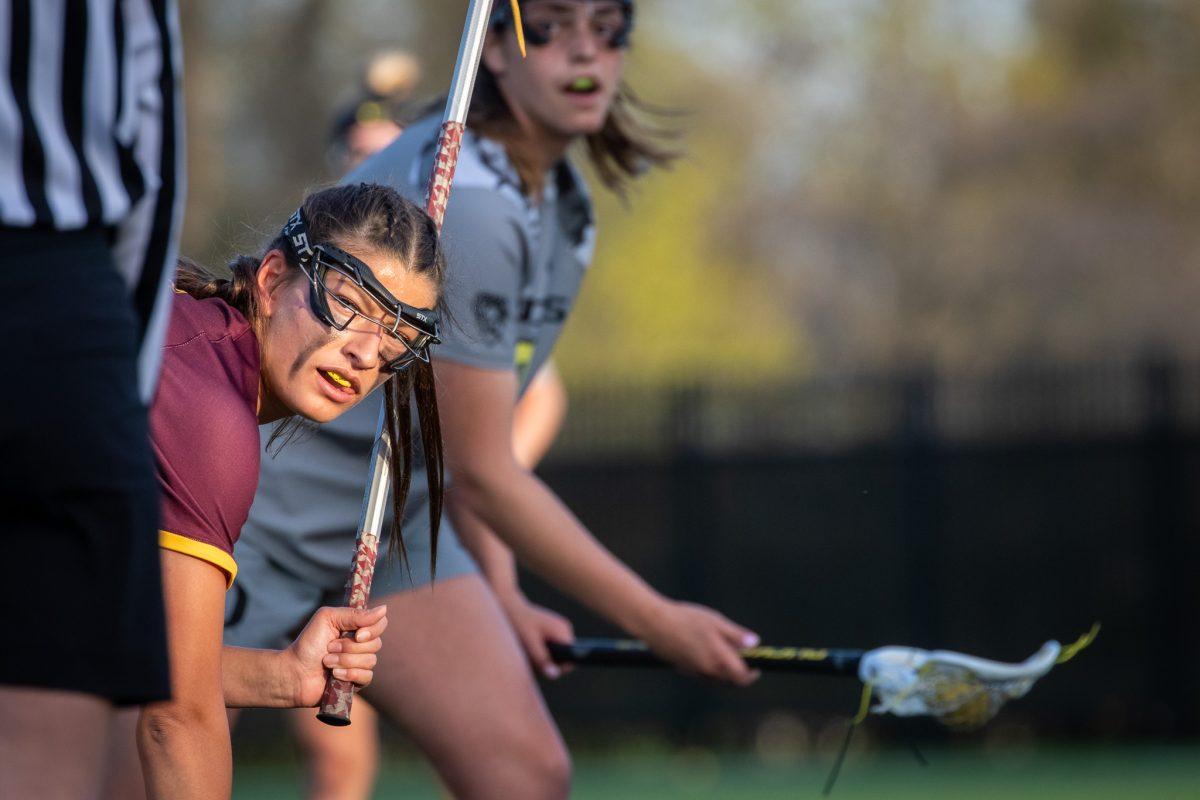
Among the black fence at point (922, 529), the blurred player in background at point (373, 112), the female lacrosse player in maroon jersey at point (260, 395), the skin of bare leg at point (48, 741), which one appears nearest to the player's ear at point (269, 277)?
the female lacrosse player in maroon jersey at point (260, 395)

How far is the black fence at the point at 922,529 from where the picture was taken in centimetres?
1038

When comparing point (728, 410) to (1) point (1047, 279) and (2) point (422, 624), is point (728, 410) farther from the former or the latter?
(1) point (1047, 279)

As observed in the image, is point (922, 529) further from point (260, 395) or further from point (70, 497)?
point (70, 497)

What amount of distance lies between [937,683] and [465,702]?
0.98 metres

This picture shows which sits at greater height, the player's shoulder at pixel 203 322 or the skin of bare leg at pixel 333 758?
the player's shoulder at pixel 203 322

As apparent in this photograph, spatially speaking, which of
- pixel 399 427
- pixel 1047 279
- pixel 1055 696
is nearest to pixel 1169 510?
pixel 1055 696

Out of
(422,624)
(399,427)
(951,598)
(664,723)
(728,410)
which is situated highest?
(399,427)

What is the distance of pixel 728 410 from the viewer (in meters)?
11.5

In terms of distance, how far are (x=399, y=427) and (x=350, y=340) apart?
0.34 m

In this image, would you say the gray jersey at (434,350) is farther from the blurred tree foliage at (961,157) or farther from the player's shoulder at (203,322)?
the blurred tree foliage at (961,157)

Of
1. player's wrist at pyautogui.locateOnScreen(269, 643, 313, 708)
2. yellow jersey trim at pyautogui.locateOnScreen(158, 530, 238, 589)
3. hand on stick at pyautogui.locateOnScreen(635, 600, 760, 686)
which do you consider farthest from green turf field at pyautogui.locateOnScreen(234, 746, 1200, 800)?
yellow jersey trim at pyautogui.locateOnScreen(158, 530, 238, 589)

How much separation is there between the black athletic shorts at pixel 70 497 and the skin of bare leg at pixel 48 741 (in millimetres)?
16

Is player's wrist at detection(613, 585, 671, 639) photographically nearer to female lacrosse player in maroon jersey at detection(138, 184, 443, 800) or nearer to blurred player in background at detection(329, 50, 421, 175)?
female lacrosse player in maroon jersey at detection(138, 184, 443, 800)

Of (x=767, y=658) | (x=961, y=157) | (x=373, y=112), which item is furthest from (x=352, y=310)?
(x=961, y=157)
